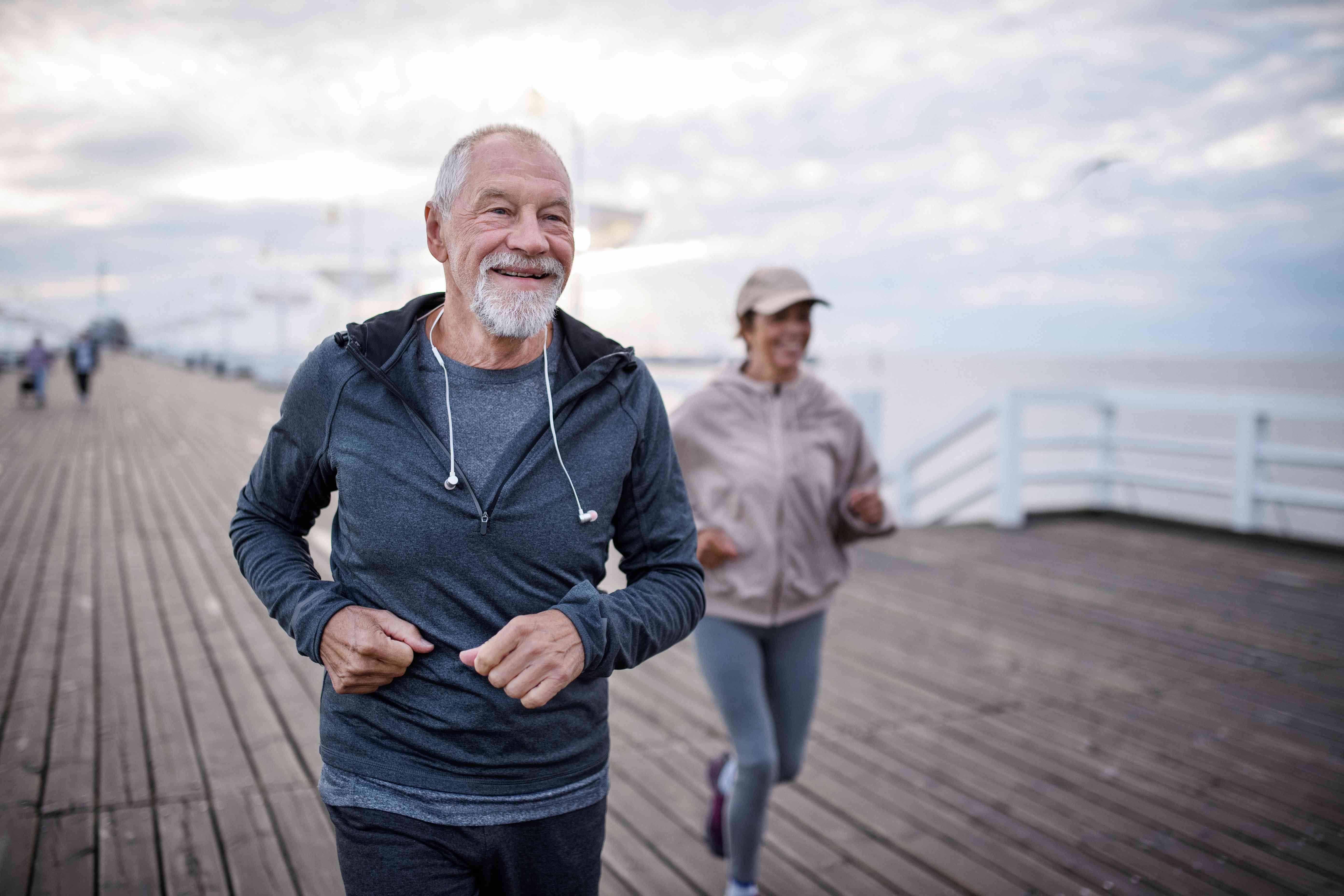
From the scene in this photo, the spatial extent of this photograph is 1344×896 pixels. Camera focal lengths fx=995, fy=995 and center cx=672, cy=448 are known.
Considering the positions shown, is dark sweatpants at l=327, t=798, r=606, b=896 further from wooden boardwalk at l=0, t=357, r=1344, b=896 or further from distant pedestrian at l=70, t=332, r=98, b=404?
distant pedestrian at l=70, t=332, r=98, b=404

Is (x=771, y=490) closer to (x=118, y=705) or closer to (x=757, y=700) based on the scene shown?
(x=757, y=700)

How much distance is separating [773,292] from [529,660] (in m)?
1.87

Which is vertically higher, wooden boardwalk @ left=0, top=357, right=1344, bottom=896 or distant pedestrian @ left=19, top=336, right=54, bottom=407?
distant pedestrian @ left=19, top=336, right=54, bottom=407

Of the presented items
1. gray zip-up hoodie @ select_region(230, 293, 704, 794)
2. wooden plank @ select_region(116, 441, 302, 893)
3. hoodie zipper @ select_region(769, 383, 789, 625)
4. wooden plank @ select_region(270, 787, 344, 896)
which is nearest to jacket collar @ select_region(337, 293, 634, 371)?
gray zip-up hoodie @ select_region(230, 293, 704, 794)

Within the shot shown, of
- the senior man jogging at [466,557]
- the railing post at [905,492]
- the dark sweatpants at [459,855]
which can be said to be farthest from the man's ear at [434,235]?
the railing post at [905,492]

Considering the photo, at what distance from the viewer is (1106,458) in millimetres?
10180

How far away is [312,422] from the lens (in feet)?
5.28

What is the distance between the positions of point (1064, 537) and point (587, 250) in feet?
16.3

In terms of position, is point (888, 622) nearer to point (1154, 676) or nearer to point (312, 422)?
point (1154, 676)

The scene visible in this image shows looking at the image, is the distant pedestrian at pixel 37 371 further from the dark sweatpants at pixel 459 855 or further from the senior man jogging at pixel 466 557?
the dark sweatpants at pixel 459 855

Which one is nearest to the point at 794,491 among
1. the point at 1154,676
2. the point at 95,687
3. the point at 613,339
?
the point at 613,339

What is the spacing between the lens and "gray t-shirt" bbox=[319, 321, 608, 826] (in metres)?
1.55

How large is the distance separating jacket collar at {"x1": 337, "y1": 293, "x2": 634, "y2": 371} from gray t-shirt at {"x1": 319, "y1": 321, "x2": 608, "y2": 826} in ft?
0.12

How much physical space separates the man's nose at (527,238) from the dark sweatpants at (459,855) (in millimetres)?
A: 901
